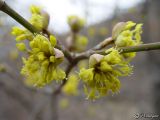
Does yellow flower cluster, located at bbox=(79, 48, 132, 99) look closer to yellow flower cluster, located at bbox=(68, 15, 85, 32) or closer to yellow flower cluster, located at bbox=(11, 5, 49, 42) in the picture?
yellow flower cluster, located at bbox=(11, 5, 49, 42)

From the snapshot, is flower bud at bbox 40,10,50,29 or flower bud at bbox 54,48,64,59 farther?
flower bud at bbox 40,10,50,29

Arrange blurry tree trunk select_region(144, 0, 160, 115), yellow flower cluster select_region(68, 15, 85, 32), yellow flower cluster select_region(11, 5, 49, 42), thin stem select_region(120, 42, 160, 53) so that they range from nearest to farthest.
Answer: thin stem select_region(120, 42, 160, 53), yellow flower cluster select_region(11, 5, 49, 42), yellow flower cluster select_region(68, 15, 85, 32), blurry tree trunk select_region(144, 0, 160, 115)

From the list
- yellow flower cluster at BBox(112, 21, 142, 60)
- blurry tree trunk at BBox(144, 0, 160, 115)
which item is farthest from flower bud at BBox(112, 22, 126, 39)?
blurry tree trunk at BBox(144, 0, 160, 115)

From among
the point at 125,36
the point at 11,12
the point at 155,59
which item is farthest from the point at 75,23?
the point at 155,59

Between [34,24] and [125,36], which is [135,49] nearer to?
[125,36]

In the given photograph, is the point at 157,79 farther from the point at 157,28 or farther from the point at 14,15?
the point at 14,15

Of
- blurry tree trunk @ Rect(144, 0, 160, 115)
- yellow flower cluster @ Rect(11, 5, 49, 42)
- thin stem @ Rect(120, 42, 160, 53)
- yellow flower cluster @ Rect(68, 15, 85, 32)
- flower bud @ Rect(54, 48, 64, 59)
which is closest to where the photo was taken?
thin stem @ Rect(120, 42, 160, 53)

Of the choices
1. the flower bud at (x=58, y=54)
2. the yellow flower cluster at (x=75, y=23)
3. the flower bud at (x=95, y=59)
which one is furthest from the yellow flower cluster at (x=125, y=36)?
the yellow flower cluster at (x=75, y=23)
